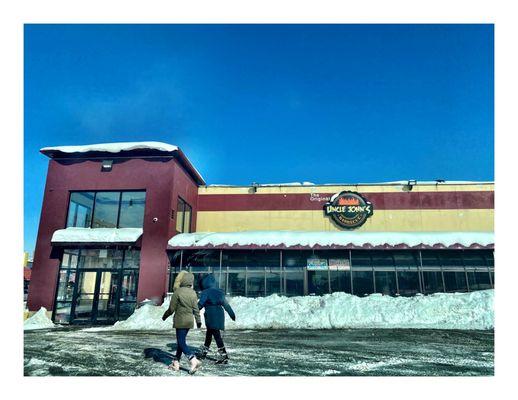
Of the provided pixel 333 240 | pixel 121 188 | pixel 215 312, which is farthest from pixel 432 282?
pixel 121 188

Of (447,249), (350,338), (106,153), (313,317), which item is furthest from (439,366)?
(106,153)

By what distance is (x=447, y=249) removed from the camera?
A: 16297 mm

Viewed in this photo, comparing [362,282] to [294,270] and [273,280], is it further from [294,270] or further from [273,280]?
[273,280]

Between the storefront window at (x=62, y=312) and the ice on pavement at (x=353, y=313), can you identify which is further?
the storefront window at (x=62, y=312)

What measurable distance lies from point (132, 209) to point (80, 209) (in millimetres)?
2638

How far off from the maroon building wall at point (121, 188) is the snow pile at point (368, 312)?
441 cm

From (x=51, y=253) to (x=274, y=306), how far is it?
1078 cm

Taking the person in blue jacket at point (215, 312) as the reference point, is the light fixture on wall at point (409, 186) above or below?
above

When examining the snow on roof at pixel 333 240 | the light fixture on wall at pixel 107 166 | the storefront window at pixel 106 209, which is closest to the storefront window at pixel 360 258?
the snow on roof at pixel 333 240

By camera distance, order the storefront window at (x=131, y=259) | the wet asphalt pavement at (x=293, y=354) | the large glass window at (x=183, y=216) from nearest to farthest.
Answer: the wet asphalt pavement at (x=293, y=354) < the storefront window at (x=131, y=259) < the large glass window at (x=183, y=216)

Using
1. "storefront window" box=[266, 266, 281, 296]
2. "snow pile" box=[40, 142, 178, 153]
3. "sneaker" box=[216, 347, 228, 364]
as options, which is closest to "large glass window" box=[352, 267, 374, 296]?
"storefront window" box=[266, 266, 281, 296]

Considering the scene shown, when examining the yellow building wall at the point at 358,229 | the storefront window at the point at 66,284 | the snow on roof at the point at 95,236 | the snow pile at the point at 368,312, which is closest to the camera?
the snow pile at the point at 368,312

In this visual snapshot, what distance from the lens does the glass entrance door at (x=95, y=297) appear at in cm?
1527

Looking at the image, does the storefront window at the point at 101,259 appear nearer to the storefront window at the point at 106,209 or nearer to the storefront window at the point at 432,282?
the storefront window at the point at 106,209
